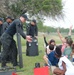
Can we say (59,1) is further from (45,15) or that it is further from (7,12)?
(7,12)

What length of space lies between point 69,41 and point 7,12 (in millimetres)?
18435

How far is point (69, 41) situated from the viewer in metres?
7.70

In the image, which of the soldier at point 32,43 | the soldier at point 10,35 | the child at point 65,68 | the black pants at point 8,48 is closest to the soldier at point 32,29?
the soldier at point 32,43

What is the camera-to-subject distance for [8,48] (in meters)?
8.91

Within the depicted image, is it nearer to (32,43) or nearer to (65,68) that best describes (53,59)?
(65,68)

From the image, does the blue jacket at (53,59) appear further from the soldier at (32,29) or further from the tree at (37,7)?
the tree at (37,7)

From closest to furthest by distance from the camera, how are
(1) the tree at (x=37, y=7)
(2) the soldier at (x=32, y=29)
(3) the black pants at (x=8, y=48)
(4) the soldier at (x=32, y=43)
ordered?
(3) the black pants at (x=8, y=48) → (4) the soldier at (x=32, y=43) → (2) the soldier at (x=32, y=29) → (1) the tree at (x=37, y=7)

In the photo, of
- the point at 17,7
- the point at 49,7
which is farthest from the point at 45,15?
the point at 17,7


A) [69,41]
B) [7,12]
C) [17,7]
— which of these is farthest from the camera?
[17,7]

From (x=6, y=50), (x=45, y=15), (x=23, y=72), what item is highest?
(x=45, y=15)

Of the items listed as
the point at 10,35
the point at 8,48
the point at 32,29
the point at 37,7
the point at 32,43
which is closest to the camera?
the point at 10,35

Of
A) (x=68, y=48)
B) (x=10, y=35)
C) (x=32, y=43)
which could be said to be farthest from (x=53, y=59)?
(x=32, y=43)

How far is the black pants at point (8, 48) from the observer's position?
8781 mm

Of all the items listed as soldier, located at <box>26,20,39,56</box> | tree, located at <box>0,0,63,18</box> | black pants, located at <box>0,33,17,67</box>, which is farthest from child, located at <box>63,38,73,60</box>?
tree, located at <box>0,0,63,18</box>
